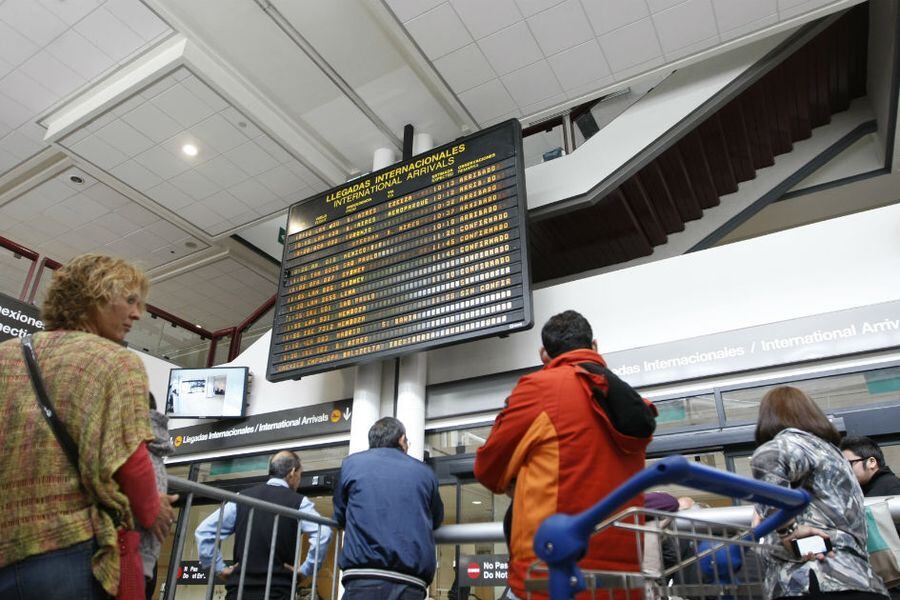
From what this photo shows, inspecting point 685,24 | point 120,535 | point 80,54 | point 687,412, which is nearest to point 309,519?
point 120,535

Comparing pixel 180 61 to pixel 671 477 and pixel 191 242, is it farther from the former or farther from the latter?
pixel 671 477

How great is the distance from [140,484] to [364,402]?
4.29 metres

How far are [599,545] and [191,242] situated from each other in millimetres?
8108

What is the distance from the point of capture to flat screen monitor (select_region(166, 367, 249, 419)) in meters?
6.75

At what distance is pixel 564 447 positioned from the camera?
5.05ft

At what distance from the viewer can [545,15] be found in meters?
4.87

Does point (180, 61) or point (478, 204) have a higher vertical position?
A: point (180, 61)

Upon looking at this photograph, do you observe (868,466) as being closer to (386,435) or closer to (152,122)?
(386,435)

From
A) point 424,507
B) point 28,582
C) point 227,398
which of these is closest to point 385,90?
point 227,398

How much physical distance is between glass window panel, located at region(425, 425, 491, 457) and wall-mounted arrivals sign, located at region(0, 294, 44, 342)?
3.60 m

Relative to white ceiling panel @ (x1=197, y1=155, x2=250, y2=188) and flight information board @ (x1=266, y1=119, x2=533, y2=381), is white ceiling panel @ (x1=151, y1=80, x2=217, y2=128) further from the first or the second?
flight information board @ (x1=266, y1=119, x2=533, y2=381)

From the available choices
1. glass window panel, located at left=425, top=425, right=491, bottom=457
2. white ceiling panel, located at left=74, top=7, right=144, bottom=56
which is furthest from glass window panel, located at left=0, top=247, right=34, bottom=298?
glass window panel, located at left=425, top=425, right=491, bottom=457

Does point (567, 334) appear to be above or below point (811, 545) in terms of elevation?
above

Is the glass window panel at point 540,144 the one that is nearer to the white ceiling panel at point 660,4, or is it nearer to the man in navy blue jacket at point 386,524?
the white ceiling panel at point 660,4
